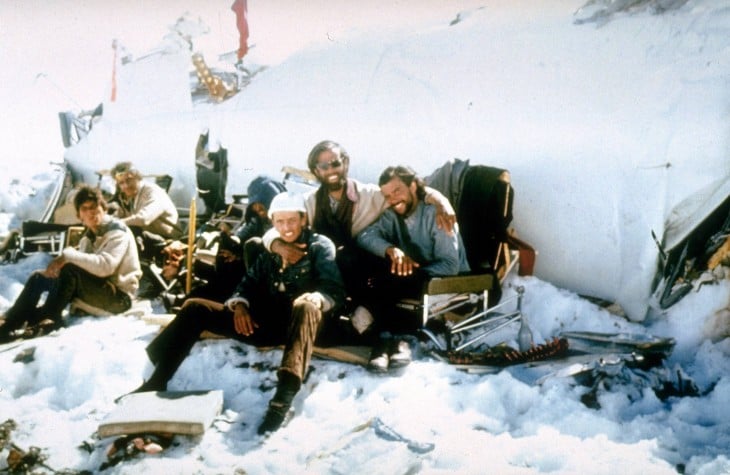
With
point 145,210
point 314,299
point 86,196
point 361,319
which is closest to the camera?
point 314,299

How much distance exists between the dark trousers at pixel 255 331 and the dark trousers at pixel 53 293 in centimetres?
104

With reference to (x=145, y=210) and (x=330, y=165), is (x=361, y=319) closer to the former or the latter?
(x=330, y=165)

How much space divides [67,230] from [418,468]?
376 centimetres

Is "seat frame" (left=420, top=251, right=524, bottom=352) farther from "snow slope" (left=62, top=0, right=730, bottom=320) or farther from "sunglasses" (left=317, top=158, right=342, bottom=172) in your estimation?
"sunglasses" (left=317, top=158, right=342, bottom=172)

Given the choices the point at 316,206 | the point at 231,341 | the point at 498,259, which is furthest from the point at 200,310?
the point at 498,259

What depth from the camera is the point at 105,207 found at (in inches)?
122

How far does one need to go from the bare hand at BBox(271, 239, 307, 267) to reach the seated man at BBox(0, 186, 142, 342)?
3.88 feet

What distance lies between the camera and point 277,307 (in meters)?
2.36

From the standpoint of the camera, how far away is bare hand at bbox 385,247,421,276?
2523mm

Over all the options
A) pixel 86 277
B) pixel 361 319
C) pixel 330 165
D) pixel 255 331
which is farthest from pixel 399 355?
pixel 86 277

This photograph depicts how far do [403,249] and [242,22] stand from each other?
1637 millimetres

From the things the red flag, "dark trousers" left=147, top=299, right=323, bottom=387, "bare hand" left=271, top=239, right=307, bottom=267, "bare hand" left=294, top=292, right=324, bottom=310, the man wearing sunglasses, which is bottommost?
"dark trousers" left=147, top=299, right=323, bottom=387

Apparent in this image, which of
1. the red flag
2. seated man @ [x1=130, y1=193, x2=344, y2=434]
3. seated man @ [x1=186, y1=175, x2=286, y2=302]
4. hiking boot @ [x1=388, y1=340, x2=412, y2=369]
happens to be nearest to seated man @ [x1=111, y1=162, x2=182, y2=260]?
seated man @ [x1=186, y1=175, x2=286, y2=302]

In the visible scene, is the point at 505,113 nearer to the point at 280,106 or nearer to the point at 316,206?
the point at 316,206
